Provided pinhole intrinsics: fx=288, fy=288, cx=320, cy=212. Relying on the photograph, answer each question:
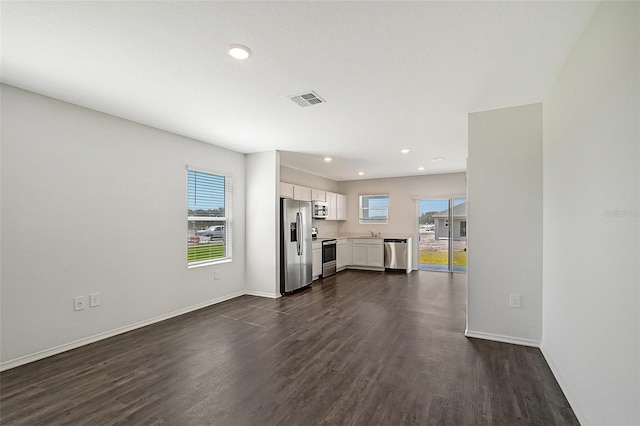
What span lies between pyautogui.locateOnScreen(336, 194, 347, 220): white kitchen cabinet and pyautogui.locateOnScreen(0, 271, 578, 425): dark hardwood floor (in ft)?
15.9

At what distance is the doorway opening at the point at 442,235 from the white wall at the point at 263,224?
15.6ft

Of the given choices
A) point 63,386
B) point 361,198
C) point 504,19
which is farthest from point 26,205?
point 361,198

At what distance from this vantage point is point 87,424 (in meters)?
1.96

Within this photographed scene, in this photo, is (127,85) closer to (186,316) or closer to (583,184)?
(186,316)

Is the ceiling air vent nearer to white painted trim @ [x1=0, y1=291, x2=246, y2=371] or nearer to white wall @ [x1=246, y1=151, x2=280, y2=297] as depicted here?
white wall @ [x1=246, y1=151, x2=280, y2=297]

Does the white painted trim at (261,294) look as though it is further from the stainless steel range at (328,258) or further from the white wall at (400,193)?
the white wall at (400,193)

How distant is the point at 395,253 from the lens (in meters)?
7.77

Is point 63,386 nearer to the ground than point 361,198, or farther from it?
nearer to the ground

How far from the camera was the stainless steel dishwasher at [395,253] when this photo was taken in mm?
7684

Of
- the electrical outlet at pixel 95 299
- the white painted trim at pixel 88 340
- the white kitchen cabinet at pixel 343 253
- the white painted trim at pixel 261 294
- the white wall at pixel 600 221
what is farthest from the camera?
the white kitchen cabinet at pixel 343 253

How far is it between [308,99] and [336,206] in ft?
18.4

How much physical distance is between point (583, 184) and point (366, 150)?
11.9ft

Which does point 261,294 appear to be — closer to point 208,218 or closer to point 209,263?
point 209,263

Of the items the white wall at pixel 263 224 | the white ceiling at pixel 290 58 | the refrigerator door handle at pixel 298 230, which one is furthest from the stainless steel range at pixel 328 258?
the white ceiling at pixel 290 58
